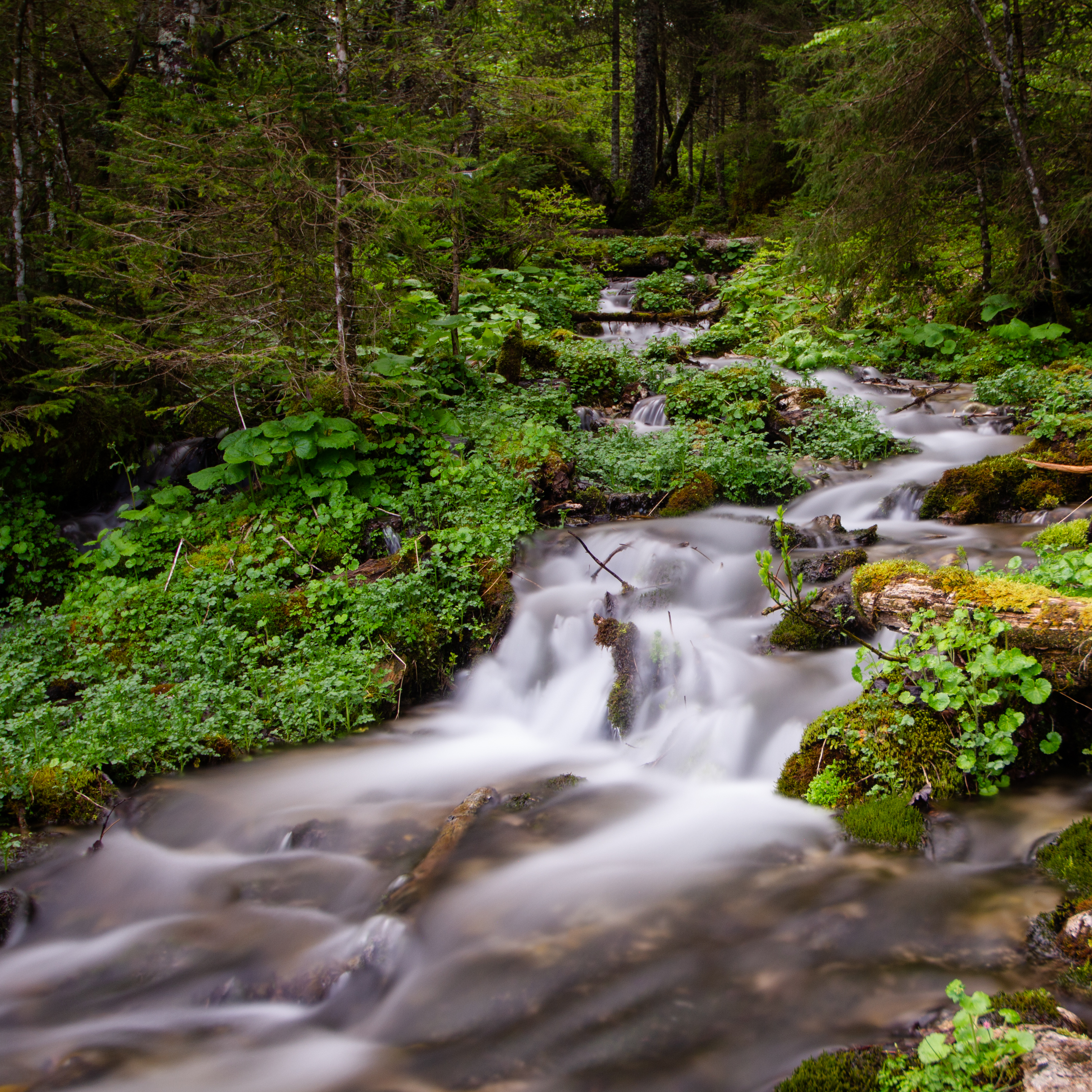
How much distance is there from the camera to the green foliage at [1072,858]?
9.50 feet

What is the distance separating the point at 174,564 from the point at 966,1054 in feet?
21.0

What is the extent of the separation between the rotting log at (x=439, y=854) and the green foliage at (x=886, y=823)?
1.90 meters

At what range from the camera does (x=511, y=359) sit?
9.77 metres

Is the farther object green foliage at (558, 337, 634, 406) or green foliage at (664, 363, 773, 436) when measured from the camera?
green foliage at (558, 337, 634, 406)

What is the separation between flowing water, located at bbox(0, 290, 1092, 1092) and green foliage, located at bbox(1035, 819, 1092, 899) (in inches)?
2.8

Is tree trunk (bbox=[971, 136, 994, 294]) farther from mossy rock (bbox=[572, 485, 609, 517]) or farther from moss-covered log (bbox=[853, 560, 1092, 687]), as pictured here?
moss-covered log (bbox=[853, 560, 1092, 687])

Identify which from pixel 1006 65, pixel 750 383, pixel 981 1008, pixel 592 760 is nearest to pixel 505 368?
pixel 750 383

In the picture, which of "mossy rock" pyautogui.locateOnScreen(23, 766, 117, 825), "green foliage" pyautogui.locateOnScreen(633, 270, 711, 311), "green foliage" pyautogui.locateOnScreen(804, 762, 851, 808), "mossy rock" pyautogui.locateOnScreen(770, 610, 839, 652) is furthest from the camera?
"green foliage" pyautogui.locateOnScreen(633, 270, 711, 311)

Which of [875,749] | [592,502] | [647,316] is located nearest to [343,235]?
[592,502]

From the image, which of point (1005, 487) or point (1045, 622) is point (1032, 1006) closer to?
point (1045, 622)

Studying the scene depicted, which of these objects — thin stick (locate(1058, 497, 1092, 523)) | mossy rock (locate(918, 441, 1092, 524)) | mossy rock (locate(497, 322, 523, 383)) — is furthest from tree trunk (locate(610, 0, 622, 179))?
thin stick (locate(1058, 497, 1092, 523))

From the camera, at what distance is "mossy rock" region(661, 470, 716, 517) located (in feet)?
23.5

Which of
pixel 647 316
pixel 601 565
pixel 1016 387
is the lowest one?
pixel 601 565

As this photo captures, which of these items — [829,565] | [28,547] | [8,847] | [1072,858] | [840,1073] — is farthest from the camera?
[28,547]
